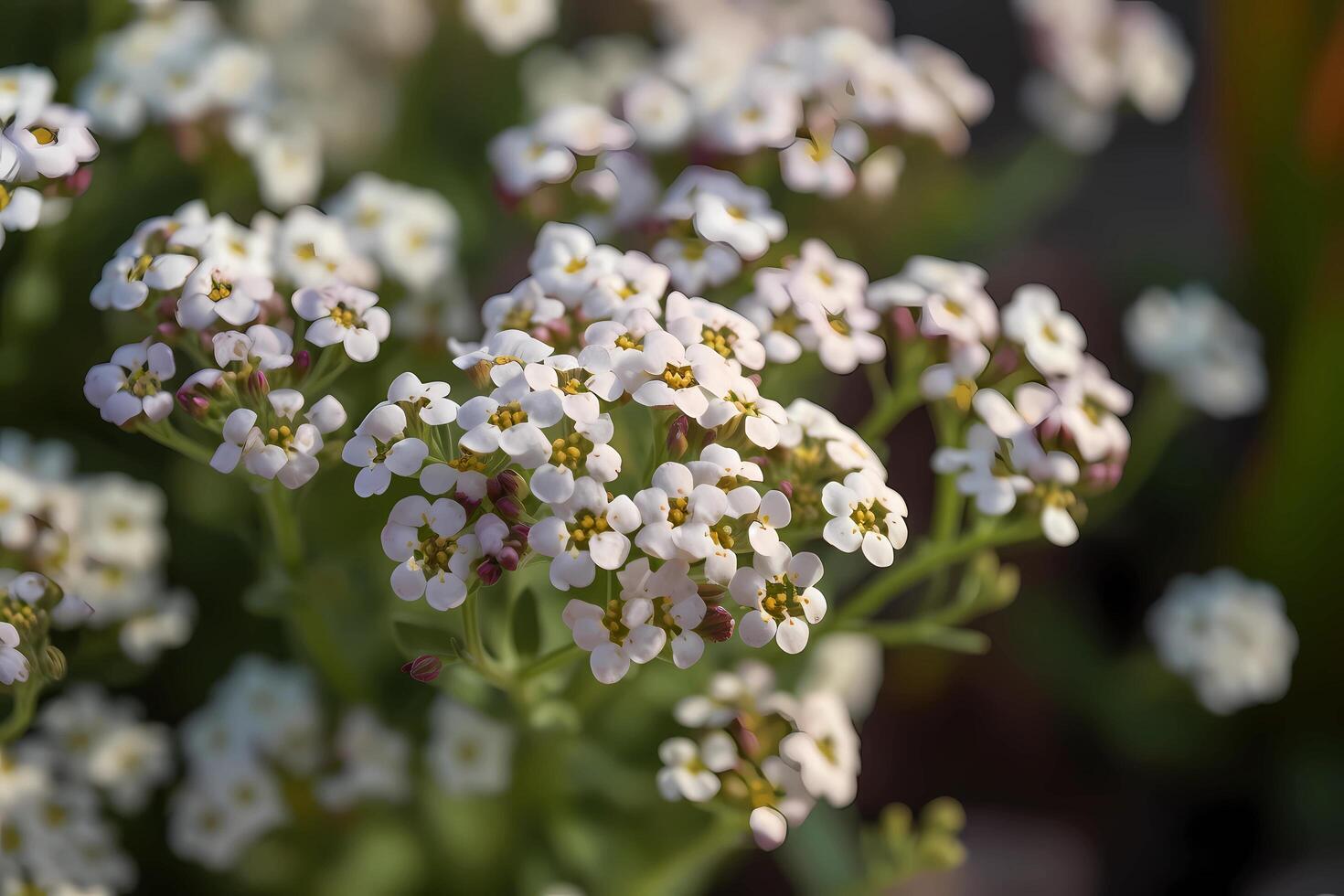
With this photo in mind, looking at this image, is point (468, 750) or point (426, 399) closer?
point (426, 399)

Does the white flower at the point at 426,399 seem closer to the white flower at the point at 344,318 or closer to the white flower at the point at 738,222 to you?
the white flower at the point at 344,318

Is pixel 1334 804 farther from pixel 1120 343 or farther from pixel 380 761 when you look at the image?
pixel 380 761

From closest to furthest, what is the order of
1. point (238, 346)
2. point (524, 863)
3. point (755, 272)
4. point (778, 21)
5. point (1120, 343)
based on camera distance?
point (238, 346), point (755, 272), point (524, 863), point (778, 21), point (1120, 343)

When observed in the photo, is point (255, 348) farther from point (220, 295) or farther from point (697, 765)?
point (697, 765)

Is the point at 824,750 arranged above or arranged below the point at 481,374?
below

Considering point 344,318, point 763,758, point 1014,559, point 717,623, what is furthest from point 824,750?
point 1014,559

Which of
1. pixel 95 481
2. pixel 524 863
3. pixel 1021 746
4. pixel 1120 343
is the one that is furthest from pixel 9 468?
pixel 1120 343

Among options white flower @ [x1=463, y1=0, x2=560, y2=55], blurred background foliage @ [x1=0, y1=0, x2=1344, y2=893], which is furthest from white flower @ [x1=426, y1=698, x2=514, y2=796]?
white flower @ [x1=463, y1=0, x2=560, y2=55]
